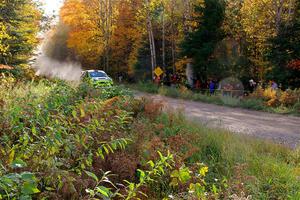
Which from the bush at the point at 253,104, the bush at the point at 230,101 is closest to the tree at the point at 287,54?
the bush at the point at 253,104

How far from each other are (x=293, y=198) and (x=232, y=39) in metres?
24.4

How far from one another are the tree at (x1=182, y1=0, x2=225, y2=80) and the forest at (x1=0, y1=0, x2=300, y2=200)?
0.27ft

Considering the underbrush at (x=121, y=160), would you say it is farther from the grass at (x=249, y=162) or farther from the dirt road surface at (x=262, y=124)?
the dirt road surface at (x=262, y=124)

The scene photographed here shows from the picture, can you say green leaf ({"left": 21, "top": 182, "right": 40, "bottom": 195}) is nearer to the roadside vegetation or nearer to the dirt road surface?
the dirt road surface

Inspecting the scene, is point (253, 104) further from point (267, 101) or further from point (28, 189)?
point (28, 189)

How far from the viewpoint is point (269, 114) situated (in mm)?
16578

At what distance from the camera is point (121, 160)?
5270 mm

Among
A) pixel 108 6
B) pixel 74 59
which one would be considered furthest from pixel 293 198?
pixel 74 59

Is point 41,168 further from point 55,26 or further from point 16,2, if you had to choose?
point 55,26

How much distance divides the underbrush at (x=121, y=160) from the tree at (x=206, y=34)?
18.8m

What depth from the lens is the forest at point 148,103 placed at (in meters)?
3.97

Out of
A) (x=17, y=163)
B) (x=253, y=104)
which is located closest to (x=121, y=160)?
(x=17, y=163)

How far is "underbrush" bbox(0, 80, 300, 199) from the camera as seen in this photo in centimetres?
342

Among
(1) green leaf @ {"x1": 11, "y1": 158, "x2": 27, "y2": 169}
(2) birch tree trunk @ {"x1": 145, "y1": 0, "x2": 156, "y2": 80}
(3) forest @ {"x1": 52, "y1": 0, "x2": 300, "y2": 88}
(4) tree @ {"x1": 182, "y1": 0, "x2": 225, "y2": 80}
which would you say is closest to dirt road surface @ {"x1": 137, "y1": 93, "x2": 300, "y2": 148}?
(1) green leaf @ {"x1": 11, "y1": 158, "x2": 27, "y2": 169}
